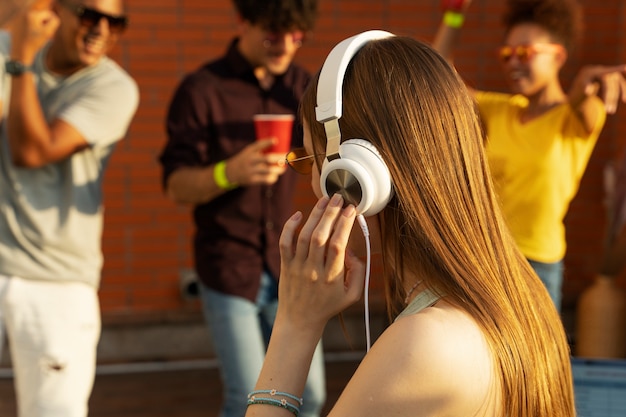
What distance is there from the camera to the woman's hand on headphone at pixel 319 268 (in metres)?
1.90

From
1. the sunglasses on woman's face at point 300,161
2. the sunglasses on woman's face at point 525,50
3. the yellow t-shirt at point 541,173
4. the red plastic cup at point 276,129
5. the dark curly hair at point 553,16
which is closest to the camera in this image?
the sunglasses on woman's face at point 300,161

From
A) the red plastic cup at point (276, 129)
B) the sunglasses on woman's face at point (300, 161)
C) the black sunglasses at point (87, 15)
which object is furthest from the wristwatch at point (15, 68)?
the sunglasses on woman's face at point (300, 161)

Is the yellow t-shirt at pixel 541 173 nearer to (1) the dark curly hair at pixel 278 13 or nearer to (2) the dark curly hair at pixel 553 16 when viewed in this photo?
(2) the dark curly hair at pixel 553 16

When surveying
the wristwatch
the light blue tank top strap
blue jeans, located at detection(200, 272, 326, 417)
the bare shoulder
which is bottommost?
blue jeans, located at detection(200, 272, 326, 417)

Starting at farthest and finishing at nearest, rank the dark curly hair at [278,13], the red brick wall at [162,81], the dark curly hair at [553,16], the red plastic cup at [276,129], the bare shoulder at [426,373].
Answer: the red brick wall at [162,81] → the dark curly hair at [553,16] → the dark curly hair at [278,13] → the red plastic cup at [276,129] → the bare shoulder at [426,373]

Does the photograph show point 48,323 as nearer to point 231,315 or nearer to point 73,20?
point 231,315

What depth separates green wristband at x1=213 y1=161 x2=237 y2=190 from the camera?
386 centimetres

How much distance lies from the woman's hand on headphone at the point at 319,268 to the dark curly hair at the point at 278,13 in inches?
84.4

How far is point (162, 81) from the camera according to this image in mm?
6141

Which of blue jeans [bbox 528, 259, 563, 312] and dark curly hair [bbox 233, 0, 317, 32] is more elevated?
dark curly hair [bbox 233, 0, 317, 32]

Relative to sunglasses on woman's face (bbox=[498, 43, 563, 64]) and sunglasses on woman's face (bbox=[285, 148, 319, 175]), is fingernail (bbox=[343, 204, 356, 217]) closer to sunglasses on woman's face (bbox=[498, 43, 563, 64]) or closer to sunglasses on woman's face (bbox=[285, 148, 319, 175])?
sunglasses on woman's face (bbox=[285, 148, 319, 175])

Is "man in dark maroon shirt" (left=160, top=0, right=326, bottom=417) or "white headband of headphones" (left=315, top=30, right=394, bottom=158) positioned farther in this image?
"man in dark maroon shirt" (left=160, top=0, right=326, bottom=417)

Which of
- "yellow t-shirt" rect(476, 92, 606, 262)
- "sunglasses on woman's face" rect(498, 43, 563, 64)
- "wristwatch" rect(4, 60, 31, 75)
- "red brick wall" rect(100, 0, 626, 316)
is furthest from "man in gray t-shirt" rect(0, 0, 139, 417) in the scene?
"red brick wall" rect(100, 0, 626, 316)

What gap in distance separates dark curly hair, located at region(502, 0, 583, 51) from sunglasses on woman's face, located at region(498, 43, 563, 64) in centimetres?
11
